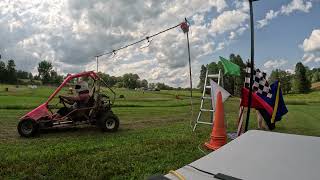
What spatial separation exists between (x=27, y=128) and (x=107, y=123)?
7.57 feet

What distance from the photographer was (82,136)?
9.27m

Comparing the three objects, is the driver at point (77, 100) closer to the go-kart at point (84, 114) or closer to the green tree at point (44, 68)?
the go-kart at point (84, 114)

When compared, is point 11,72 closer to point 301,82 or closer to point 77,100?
point 301,82

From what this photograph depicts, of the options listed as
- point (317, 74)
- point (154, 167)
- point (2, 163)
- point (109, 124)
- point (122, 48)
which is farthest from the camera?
point (317, 74)

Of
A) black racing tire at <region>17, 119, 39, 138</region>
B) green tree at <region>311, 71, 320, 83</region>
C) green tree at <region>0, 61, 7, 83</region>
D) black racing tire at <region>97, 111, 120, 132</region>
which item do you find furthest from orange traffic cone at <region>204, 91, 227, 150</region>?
green tree at <region>0, 61, 7, 83</region>

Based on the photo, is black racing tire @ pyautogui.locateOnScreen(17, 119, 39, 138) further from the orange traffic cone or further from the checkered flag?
the checkered flag

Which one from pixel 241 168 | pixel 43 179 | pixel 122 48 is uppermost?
pixel 122 48

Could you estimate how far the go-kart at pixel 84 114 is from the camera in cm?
977

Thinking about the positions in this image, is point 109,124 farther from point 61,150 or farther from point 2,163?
point 2,163

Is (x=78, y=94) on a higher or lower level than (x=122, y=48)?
lower

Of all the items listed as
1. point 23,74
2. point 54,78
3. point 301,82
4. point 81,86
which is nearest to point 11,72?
point 54,78

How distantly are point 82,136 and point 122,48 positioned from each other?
472 centimetres

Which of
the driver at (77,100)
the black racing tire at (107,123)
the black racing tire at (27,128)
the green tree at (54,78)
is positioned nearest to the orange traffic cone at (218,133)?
the black racing tire at (107,123)

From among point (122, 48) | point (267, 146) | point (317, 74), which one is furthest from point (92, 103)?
point (317, 74)
